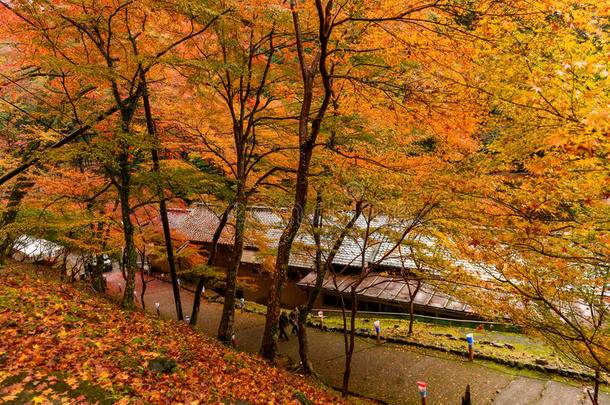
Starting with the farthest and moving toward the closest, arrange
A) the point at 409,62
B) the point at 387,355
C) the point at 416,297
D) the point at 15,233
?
the point at 416,297, the point at 387,355, the point at 15,233, the point at 409,62

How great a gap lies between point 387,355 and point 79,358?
35.3ft

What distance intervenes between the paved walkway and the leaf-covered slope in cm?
358

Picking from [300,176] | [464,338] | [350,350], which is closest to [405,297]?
[464,338]

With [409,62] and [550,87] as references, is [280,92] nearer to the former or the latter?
[409,62]

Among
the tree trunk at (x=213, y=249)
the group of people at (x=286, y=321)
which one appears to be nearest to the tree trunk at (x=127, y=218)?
the tree trunk at (x=213, y=249)

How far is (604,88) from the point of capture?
4793 millimetres

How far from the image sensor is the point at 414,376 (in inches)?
411

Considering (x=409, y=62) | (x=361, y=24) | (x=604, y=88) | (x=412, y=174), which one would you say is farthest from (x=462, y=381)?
(x=361, y=24)

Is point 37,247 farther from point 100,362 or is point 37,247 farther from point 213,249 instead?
point 100,362

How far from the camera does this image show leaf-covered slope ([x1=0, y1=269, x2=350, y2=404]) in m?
3.92

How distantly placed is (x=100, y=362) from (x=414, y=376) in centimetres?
974

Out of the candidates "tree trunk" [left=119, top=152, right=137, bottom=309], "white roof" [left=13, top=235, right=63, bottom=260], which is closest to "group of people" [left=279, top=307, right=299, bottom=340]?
"tree trunk" [left=119, top=152, right=137, bottom=309]

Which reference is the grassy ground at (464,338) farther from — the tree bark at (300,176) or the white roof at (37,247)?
the white roof at (37,247)

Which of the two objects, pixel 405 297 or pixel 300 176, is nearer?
pixel 300 176
